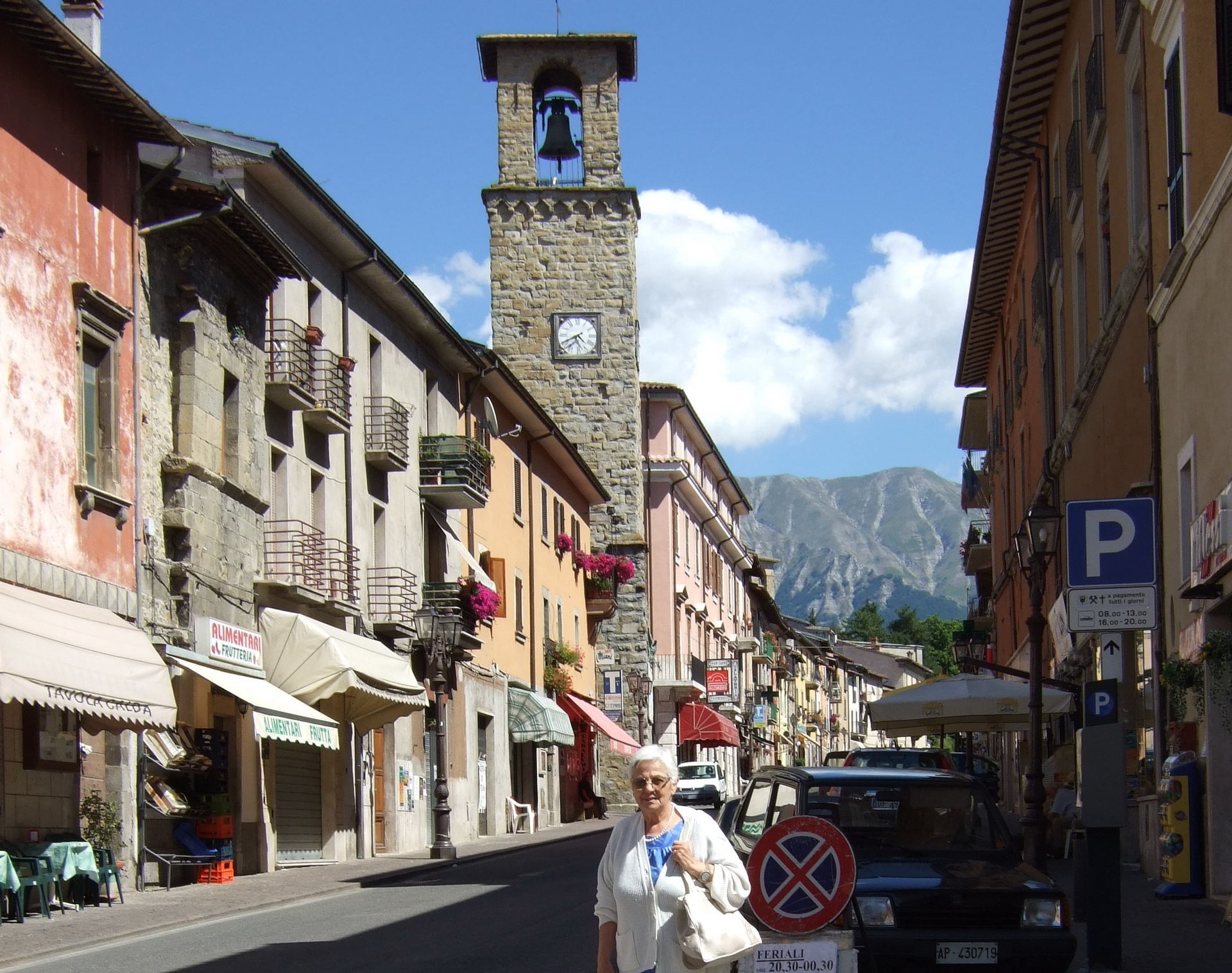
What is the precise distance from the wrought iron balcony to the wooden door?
15357 millimetres

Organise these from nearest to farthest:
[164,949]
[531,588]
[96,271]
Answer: [164,949] < [96,271] < [531,588]

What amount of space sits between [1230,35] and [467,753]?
26.5 meters

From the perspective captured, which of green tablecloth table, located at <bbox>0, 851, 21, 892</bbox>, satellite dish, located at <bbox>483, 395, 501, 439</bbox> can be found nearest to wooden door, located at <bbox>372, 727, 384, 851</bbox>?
satellite dish, located at <bbox>483, 395, 501, 439</bbox>

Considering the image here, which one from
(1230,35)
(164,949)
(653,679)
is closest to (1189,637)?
(1230,35)

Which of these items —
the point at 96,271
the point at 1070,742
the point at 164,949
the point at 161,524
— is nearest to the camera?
the point at 164,949

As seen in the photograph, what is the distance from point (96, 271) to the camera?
20.7 metres

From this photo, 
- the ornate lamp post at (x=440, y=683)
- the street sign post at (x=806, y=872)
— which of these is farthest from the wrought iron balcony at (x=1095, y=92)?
the street sign post at (x=806, y=872)

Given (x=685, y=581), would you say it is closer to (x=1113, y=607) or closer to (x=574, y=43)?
(x=574, y=43)

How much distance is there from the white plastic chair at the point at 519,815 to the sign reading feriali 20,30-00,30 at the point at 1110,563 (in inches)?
1173

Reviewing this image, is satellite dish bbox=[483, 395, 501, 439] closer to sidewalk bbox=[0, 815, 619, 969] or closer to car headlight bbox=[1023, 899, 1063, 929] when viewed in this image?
sidewalk bbox=[0, 815, 619, 969]

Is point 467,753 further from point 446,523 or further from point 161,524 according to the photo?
point 161,524

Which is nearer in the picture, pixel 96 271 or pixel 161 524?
pixel 96 271

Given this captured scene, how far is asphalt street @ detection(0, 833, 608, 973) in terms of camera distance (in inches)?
506

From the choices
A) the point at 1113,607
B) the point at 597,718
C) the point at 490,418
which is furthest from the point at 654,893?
the point at 597,718
